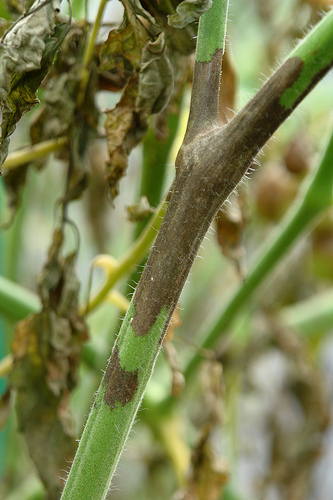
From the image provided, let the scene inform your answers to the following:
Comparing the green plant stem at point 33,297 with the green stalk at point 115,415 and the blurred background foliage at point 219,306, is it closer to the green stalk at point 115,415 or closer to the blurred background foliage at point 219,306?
the blurred background foliage at point 219,306

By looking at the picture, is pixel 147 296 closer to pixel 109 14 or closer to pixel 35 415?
pixel 35 415

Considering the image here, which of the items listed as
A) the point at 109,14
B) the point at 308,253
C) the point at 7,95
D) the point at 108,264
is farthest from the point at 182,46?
the point at 109,14

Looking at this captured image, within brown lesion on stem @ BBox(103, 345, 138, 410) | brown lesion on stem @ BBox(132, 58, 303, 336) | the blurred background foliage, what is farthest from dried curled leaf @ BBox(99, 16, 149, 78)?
brown lesion on stem @ BBox(103, 345, 138, 410)

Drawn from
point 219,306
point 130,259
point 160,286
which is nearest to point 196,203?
point 160,286

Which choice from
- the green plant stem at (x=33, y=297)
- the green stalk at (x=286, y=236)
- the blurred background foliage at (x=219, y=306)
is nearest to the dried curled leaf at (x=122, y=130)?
the blurred background foliage at (x=219, y=306)

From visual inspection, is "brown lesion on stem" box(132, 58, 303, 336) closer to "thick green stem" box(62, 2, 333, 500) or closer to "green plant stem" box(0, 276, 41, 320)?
"thick green stem" box(62, 2, 333, 500)

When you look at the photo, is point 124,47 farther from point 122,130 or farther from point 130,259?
point 130,259
